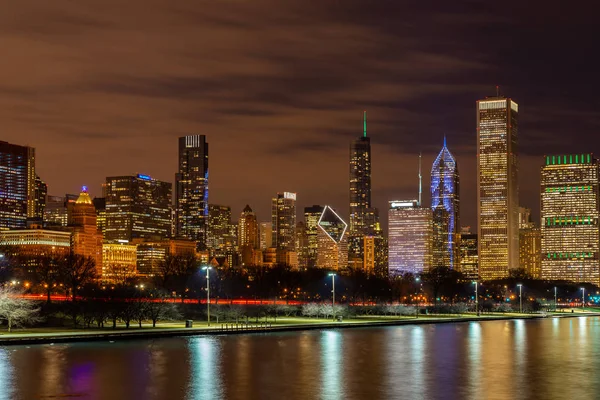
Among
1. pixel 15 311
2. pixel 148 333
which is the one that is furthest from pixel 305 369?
pixel 15 311

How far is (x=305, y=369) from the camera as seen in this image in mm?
54219

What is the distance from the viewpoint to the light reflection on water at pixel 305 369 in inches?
1721

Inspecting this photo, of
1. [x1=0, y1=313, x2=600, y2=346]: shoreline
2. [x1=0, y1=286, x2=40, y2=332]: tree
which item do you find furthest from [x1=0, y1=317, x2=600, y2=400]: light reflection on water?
[x1=0, y1=286, x2=40, y2=332]: tree

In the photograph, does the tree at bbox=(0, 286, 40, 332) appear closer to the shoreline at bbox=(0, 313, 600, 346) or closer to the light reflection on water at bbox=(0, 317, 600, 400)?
the shoreline at bbox=(0, 313, 600, 346)

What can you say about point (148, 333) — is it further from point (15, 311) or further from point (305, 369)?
point (305, 369)

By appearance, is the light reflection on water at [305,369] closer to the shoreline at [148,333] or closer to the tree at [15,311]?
the shoreline at [148,333]

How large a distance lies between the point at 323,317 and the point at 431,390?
84450 millimetres

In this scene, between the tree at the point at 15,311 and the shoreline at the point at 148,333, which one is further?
the tree at the point at 15,311

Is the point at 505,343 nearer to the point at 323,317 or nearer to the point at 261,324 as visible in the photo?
the point at 261,324

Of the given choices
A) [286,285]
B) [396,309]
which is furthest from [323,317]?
[286,285]

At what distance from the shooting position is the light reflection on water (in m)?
43.7

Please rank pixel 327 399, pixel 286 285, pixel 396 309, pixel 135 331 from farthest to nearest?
1. pixel 286 285
2. pixel 396 309
3. pixel 135 331
4. pixel 327 399

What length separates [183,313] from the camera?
112250 mm

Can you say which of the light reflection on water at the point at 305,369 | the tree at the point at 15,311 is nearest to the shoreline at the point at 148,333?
the light reflection on water at the point at 305,369
